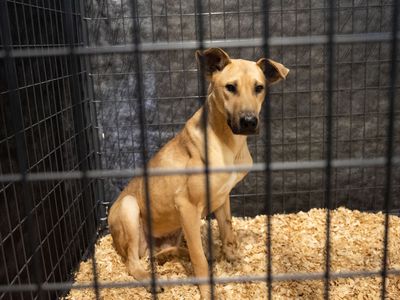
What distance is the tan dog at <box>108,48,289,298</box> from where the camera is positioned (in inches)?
110

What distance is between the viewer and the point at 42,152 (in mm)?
2969

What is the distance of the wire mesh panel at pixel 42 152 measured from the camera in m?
2.43

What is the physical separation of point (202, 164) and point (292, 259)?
3.50 ft

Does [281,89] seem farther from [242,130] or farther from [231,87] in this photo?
[242,130]

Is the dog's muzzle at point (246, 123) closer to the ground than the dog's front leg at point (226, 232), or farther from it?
farther from it

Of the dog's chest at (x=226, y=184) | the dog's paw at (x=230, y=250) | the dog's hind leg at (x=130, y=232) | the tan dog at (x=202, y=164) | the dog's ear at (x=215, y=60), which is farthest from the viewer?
the dog's paw at (x=230, y=250)

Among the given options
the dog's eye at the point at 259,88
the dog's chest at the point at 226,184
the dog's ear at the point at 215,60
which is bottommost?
the dog's chest at the point at 226,184

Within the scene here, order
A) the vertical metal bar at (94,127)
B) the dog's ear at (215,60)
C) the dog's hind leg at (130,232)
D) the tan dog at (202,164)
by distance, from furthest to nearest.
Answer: the vertical metal bar at (94,127) → the dog's hind leg at (130,232) → the tan dog at (202,164) → the dog's ear at (215,60)

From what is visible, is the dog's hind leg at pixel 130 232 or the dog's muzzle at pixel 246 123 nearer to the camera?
the dog's muzzle at pixel 246 123

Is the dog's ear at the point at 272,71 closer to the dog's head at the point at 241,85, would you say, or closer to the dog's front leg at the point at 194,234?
the dog's head at the point at 241,85

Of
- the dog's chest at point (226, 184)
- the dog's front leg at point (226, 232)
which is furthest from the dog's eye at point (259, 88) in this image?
the dog's front leg at point (226, 232)

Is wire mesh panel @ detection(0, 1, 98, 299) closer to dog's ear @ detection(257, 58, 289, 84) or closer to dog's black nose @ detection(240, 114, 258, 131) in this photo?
dog's black nose @ detection(240, 114, 258, 131)

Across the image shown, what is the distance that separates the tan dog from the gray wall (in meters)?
0.91

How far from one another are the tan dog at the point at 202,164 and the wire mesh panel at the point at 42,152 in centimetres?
34
